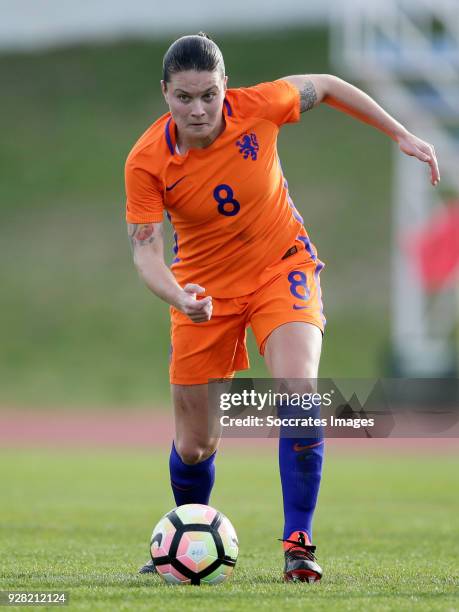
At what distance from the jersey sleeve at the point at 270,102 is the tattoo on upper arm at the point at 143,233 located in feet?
2.53

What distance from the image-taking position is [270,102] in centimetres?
604

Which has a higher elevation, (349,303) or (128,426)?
(349,303)

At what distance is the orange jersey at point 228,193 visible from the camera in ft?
19.0

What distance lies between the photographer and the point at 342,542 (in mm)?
7891

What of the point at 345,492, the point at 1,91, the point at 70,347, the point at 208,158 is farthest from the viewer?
the point at 1,91

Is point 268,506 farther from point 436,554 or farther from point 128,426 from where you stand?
point 128,426

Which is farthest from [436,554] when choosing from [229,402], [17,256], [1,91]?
[1,91]

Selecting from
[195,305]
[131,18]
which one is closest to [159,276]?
[195,305]

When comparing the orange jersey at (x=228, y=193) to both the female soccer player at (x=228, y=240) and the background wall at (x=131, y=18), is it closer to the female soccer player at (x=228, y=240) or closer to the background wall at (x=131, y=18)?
the female soccer player at (x=228, y=240)

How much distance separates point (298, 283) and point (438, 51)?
17.2 m

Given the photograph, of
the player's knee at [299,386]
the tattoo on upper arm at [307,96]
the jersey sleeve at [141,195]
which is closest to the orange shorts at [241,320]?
the player's knee at [299,386]

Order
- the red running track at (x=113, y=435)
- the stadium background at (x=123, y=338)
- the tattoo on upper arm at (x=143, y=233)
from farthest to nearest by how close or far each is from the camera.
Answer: the red running track at (x=113, y=435)
the stadium background at (x=123, y=338)
the tattoo on upper arm at (x=143, y=233)

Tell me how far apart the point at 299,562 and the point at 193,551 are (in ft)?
1.57

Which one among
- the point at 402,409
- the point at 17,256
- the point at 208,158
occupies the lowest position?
the point at 208,158
